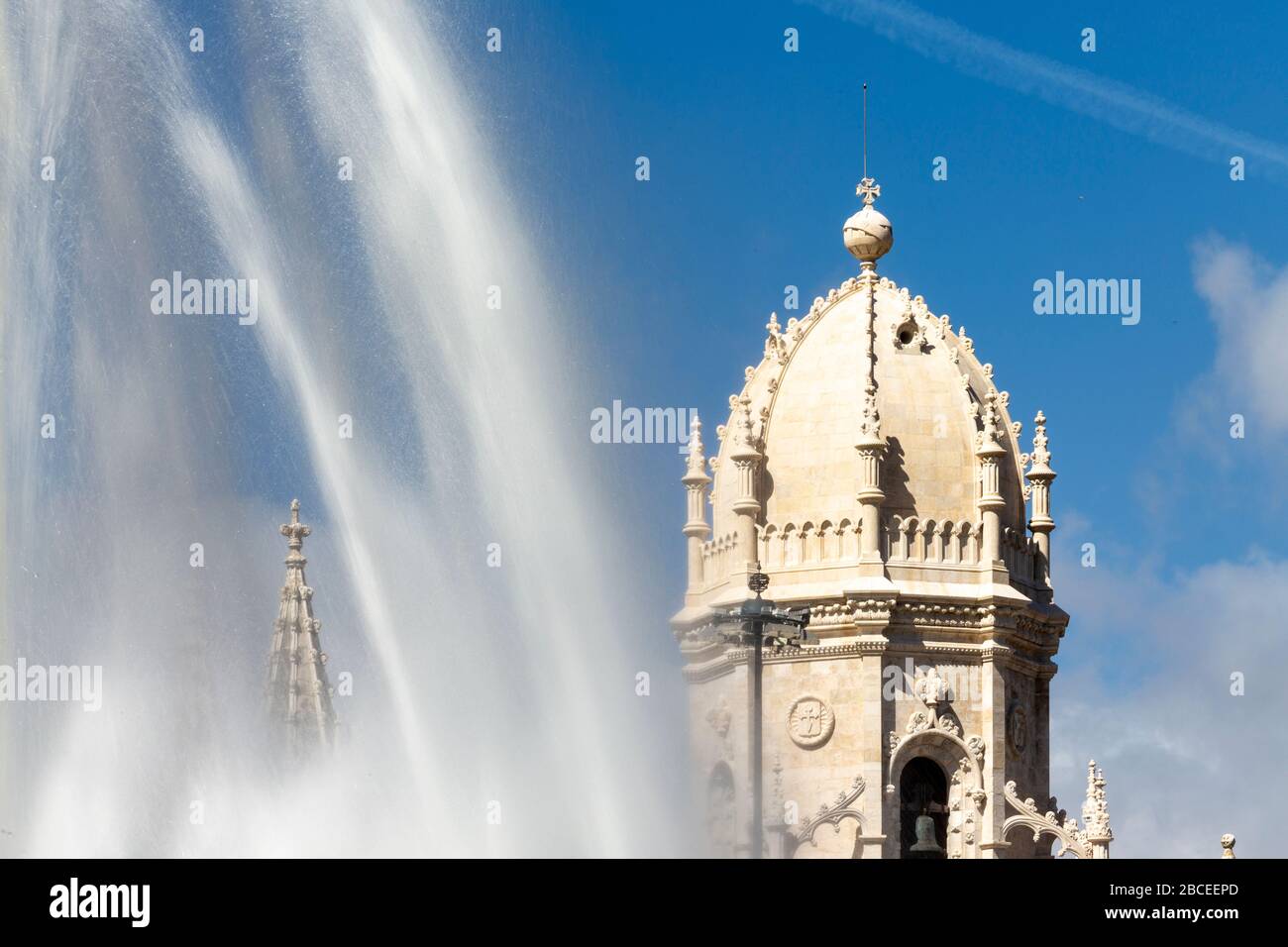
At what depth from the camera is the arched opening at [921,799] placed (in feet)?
310

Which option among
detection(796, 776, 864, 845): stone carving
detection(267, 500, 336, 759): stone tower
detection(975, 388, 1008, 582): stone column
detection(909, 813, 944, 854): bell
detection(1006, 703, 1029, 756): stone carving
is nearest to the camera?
detection(909, 813, 944, 854): bell

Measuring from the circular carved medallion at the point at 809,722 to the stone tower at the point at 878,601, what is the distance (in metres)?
0.05

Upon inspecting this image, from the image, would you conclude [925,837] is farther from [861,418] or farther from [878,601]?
[861,418]

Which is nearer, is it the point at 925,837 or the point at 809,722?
the point at 925,837

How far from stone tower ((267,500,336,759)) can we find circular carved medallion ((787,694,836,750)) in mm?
12686

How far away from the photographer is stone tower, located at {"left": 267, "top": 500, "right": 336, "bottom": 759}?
332 ft

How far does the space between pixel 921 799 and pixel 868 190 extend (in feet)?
50.4

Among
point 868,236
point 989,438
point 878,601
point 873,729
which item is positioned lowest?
point 873,729

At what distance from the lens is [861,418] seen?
95.1 meters

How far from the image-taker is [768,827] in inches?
3615

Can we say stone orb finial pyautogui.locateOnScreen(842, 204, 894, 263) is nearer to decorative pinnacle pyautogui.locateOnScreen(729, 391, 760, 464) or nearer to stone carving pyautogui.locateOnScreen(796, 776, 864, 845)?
decorative pinnacle pyautogui.locateOnScreen(729, 391, 760, 464)

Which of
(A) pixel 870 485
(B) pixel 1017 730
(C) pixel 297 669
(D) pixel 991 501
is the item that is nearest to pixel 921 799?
(B) pixel 1017 730

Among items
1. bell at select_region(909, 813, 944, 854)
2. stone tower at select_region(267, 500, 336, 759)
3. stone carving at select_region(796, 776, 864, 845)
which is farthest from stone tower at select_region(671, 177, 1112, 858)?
stone tower at select_region(267, 500, 336, 759)

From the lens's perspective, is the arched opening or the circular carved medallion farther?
the arched opening
